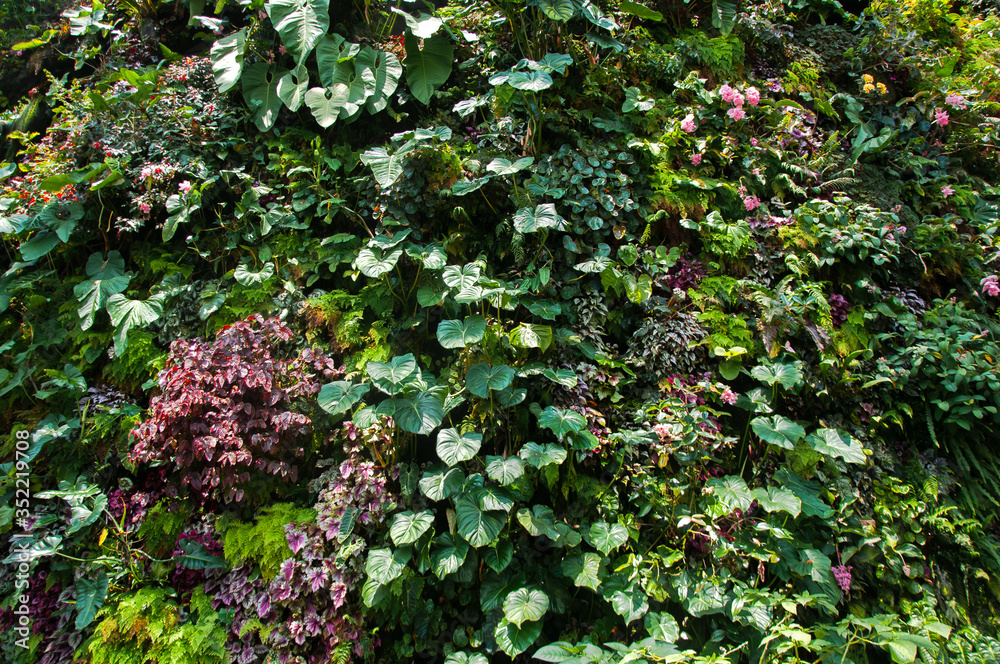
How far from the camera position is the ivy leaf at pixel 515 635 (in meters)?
2.01

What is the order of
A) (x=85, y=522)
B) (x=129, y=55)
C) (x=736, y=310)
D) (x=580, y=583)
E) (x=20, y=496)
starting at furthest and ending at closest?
(x=129, y=55), (x=736, y=310), (x=20, y=496), (x=85, y=522), (x=580, y=583)

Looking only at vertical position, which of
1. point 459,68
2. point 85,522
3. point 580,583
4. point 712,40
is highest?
point 712,40

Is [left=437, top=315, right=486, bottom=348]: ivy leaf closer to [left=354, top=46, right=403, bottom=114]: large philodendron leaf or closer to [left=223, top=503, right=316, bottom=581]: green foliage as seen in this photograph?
[left=223, top=503, right=316, bottom=581]: green foliage

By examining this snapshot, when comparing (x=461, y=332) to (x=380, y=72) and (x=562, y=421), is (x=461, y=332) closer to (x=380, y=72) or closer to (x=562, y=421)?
(x=562, y=421)

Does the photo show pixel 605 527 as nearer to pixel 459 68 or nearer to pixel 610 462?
pixel 610 462

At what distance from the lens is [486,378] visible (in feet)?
7.57

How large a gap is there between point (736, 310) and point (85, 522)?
12.0 feet

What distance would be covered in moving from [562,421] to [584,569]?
2.12 ft

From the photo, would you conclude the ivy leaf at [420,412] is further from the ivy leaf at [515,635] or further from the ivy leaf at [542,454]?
the ivy leaf at [515,635]

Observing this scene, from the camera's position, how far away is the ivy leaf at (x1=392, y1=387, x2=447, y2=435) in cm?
217

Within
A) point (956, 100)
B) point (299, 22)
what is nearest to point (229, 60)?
point (299, 22)

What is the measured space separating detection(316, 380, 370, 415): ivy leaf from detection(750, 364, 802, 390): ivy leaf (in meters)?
1.93

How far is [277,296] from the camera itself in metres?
2.98

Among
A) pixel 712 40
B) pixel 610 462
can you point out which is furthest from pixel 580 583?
pixel 712 40
